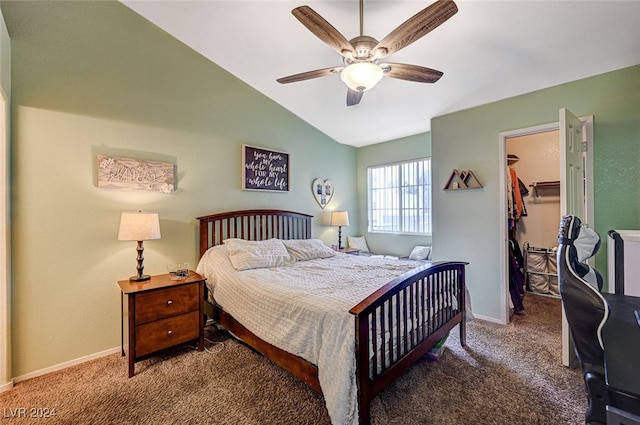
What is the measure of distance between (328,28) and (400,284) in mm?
1664

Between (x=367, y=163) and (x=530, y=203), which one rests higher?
(x=367, y=163)

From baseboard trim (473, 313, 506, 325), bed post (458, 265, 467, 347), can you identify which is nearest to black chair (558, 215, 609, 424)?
bed post (458, 265, 467, 347)

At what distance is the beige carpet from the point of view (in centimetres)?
172

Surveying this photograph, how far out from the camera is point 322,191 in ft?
14.6

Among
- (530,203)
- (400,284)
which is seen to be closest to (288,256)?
(400,284)

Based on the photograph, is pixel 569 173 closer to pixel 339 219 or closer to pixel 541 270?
pixel 541 270

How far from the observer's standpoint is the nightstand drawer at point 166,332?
7.20ft

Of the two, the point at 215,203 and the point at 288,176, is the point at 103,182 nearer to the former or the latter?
the point at 215,203

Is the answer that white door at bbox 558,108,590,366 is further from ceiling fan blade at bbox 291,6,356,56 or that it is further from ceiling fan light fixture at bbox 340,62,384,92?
ceiling fan blade at bbox 291,6,356,56

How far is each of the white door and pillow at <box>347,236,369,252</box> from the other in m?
2.92

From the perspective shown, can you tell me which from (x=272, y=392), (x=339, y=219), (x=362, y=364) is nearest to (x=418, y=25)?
(x=362, y=364)

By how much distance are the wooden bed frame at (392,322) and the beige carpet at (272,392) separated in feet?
0.73

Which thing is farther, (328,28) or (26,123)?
(26,123)

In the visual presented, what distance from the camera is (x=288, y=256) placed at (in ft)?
10.2
